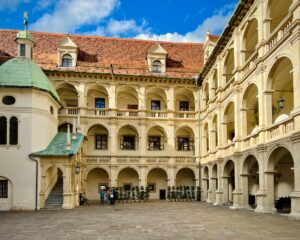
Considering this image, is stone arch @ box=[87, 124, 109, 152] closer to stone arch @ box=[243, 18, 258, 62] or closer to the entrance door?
the entrance door

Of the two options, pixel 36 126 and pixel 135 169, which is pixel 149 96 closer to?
pixel 135 169

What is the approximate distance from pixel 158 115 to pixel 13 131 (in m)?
15.3

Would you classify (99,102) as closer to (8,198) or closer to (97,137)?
(97,137)

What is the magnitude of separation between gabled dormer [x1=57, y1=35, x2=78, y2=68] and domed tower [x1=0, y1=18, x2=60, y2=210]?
8.01 metres

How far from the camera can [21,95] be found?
90.0 ft

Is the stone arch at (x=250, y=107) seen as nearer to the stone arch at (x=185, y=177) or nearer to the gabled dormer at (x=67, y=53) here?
the stone arch at (x=185, y=177)

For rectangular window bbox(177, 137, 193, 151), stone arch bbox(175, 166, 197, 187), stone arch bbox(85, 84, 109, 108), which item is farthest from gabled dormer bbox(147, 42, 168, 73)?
stone arch bbox(175, 166, 197, 187)

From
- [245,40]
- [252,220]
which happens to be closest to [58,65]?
[245,40]

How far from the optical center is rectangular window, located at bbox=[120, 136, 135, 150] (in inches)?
1510

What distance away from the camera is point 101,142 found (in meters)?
38.0

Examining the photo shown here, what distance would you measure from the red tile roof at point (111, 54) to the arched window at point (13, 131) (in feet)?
32.3

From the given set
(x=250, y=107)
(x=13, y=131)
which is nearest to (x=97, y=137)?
(x=13, y=131)

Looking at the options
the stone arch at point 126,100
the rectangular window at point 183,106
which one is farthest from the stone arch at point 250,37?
the stone arch at point 126,100

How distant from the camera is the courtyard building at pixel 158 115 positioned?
20891 millimetres
